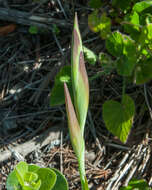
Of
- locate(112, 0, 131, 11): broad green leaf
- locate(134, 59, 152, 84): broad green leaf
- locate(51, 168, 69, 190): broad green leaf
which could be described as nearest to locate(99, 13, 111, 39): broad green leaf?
locate(112, 0, 131, 11): broad green leaf

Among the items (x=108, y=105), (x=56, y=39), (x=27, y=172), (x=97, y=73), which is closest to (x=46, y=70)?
(x=56, y=39)

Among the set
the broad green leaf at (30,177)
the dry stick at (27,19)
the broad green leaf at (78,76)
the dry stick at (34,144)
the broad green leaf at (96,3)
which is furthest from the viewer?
the dry stick at (27,19)

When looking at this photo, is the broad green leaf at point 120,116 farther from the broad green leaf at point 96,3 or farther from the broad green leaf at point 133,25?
the broad green leaf at point 96,3

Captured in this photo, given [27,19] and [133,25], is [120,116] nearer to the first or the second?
[133,25]

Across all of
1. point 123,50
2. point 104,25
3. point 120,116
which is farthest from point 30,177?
point 104,25

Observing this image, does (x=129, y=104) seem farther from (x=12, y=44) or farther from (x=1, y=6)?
(x=1, y=6)

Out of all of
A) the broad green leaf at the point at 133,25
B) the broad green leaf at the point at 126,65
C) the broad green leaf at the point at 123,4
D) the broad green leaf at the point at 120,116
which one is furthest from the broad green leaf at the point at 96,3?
the broad green leaf at the point at 120,116

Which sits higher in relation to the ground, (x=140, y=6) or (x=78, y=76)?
(x=140, y=6)
